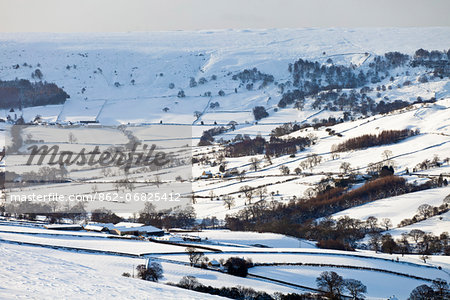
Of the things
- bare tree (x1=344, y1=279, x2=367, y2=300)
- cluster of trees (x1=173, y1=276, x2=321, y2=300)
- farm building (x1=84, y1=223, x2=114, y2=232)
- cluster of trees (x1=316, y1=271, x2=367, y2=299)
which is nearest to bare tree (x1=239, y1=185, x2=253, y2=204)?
farm building (x1=84, y1=223, x2=114, y2=232)

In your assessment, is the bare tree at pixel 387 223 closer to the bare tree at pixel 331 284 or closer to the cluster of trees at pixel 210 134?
the bare tree at pixel 331 284

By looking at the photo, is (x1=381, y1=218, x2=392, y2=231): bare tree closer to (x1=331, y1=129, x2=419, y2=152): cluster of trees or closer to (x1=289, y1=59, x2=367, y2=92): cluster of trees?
(x1=331, y1=129, x2=419, y2=152): cluster of trees

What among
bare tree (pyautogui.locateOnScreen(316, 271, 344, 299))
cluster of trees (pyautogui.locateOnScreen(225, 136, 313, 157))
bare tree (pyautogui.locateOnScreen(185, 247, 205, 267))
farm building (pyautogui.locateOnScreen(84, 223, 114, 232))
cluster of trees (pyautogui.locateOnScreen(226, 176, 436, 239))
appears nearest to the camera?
bare tree (pyautogui.locateOnScreen(316, 271, 344, 299))

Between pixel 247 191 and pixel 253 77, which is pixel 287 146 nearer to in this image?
pixel 247 191

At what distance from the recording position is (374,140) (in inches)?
3755

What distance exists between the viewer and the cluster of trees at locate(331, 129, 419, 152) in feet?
310

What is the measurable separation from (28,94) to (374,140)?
393ft

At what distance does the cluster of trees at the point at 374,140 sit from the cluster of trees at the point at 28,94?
102622 millimetres

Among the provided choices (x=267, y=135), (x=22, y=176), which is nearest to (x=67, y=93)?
(x=267, y=135)

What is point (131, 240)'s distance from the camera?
47.3 meters

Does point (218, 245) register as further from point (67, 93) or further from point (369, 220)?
point (67, 93)

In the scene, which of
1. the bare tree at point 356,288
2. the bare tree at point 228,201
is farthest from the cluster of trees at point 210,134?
the bare tree at point 356,288

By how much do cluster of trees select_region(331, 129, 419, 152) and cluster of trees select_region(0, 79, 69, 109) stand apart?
103 m

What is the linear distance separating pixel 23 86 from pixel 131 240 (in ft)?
488
